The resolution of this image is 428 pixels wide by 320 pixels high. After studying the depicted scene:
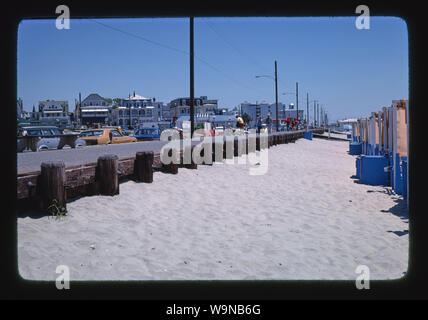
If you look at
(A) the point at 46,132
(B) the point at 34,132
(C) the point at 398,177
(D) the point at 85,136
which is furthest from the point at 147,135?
(C) the point at 398,177

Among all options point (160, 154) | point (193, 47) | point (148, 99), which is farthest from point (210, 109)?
point (160, 154)

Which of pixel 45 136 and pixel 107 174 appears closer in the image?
pixel 107 174

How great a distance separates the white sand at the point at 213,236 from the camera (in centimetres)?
523

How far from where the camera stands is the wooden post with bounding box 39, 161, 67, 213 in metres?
6.27

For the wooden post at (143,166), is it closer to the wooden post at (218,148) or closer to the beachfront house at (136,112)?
the wooden post at (218,148)

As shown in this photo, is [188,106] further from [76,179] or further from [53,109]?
[76,179]

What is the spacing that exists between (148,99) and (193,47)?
339 feet

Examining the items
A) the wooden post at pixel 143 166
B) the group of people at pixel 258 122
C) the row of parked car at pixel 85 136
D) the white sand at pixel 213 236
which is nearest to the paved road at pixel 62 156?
the wooden post at pixel 143 166

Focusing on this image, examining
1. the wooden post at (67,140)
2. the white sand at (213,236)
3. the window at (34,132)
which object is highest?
the window at (34,132)

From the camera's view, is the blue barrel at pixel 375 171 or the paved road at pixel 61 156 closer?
the paved road at pixel 61 156

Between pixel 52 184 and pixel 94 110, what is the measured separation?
4385 inches

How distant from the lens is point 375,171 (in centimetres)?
1338

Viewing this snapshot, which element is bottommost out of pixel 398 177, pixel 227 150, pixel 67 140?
pixel 398 177

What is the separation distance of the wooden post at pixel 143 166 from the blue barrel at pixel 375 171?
728cm
